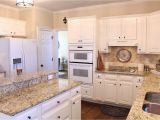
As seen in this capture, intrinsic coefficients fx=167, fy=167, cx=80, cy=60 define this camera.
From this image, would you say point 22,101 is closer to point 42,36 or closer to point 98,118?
point 98,118

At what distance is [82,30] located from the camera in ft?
14.3

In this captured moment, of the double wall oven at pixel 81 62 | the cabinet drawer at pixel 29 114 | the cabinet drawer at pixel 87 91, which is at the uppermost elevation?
the double wall oven at pixel 81 62

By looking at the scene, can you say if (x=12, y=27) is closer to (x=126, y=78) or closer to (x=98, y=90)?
(x=98, y=90)

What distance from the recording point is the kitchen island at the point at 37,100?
5.55ft

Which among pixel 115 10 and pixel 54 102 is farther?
pixel 115 10

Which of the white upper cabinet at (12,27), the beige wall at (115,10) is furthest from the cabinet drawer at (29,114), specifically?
the beige wall at (115,10)

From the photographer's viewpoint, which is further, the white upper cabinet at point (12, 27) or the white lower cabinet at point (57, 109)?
the white upper cabinet at point (12, 27)

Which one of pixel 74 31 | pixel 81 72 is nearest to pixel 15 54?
pixel 74 31

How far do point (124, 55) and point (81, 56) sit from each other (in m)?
1.14

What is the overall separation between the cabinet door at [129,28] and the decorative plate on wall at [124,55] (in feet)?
1.56

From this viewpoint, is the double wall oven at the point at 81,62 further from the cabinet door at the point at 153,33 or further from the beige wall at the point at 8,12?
the beige wall at the point at 8,12

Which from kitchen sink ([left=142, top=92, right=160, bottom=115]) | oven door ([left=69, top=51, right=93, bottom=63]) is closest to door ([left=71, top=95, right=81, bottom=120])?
kitchen sink ([left=142, top=92, right=160, bottom=115])

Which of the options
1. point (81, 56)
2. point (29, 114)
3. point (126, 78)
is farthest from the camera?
point (81, 56)

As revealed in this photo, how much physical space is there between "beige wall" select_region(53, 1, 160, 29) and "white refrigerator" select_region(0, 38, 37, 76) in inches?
58.5
